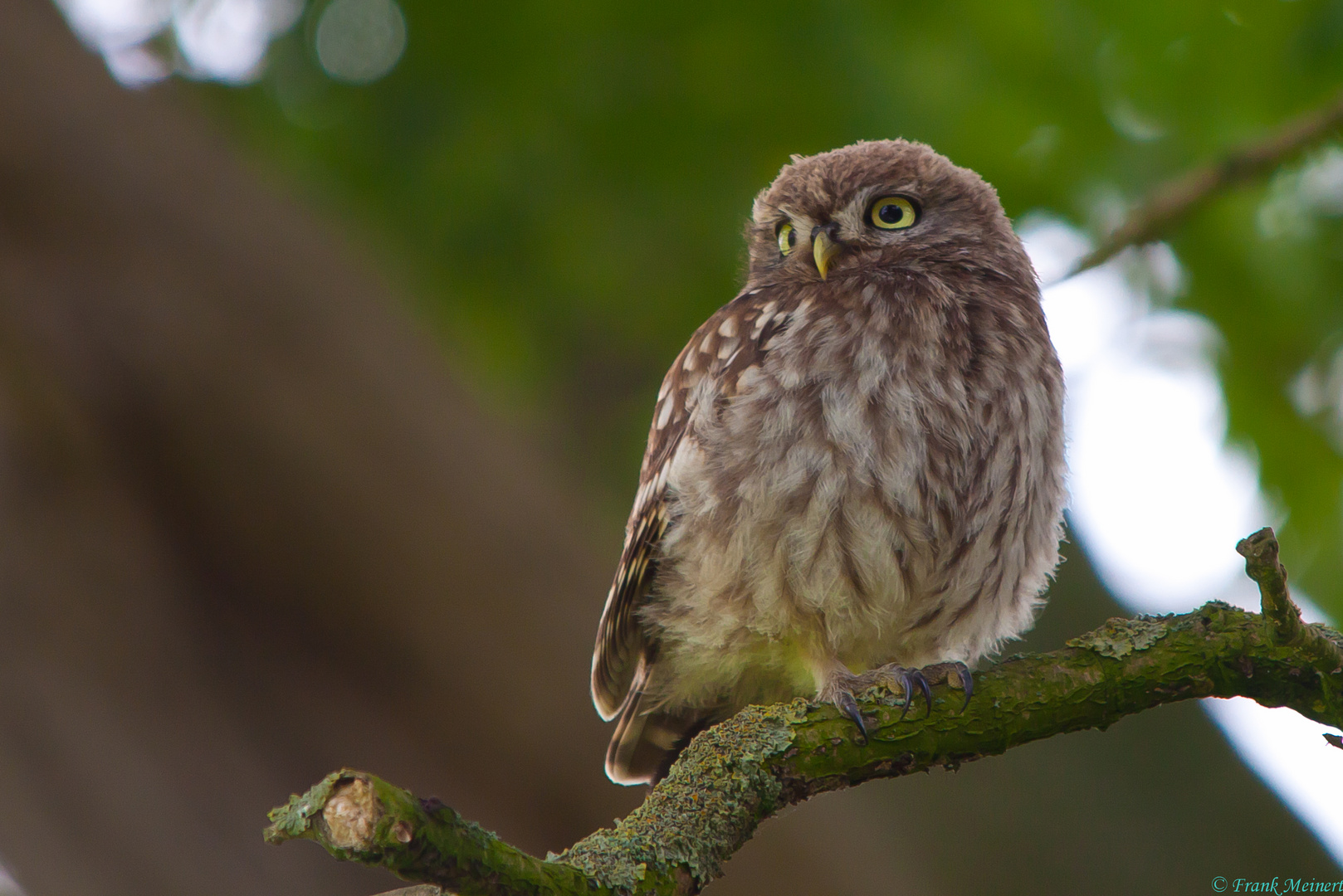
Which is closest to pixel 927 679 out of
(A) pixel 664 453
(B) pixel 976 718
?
(B) pixel 976 718

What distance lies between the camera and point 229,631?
3.11 metres

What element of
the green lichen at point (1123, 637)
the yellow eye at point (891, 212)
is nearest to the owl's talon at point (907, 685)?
the green lichen at point (1123, 637)

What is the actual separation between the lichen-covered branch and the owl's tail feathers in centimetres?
108

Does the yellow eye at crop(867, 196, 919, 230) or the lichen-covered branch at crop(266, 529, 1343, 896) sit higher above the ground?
the yellow eye at crop(867, 196, 919, 230)

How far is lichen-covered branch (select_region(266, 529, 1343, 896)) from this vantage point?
6.05 ft

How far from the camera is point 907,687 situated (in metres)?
2.31

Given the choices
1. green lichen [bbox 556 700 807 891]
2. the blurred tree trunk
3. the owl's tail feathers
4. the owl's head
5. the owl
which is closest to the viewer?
green lichen [bbox 556 700 807 891]

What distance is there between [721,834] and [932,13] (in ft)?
8.86

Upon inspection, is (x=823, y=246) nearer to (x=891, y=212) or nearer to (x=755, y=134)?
(x=891, y=212)

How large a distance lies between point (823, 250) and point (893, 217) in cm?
30

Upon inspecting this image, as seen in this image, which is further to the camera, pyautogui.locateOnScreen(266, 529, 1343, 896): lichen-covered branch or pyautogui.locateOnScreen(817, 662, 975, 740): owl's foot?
pyautogui.locateOnScreen(817, 662, 975, 740): owl's foot

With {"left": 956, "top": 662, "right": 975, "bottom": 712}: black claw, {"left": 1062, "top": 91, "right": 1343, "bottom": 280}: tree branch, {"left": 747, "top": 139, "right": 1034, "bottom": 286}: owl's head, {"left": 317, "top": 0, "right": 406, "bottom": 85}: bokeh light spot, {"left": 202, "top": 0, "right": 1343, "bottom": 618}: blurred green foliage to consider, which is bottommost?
{"left": 956, "top": 662, "right": 975, "bottom": 712}: black claw

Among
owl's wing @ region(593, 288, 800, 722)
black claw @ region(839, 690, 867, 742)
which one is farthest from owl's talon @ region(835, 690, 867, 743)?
owl's wing @ region(593, 288, 800, 722)

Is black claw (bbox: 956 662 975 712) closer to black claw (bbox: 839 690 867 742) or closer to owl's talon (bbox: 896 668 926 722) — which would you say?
owl's talon (bbox: 896 668 926 722)
